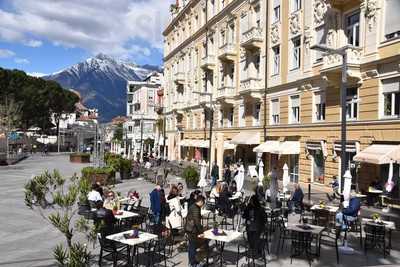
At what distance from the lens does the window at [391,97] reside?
1936 centimetres

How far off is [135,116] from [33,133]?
75.6 feet

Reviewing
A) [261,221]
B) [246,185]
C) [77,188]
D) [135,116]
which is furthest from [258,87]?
[135,116]

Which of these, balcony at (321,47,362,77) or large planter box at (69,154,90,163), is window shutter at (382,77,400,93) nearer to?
balcony at (321,47,362,77)

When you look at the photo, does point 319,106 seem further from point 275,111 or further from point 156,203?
point 156,203

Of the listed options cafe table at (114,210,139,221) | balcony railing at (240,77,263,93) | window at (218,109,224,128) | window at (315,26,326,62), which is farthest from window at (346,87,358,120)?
window at (218,109,224,128)

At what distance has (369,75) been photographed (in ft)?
68.1

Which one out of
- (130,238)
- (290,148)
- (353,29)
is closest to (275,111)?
(290,148)

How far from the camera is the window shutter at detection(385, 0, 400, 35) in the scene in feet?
63.1

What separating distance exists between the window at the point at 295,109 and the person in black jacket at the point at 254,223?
59.3 feet

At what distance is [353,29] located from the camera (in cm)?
2214

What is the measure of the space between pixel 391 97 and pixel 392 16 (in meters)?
3.56

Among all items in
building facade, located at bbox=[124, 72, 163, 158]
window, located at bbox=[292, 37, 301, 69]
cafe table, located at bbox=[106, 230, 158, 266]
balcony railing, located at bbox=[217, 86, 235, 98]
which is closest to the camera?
cafe table, located at bbox=[106, 230, 158, 266]

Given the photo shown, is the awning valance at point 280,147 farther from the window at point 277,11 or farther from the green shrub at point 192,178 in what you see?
the window at point 277,11

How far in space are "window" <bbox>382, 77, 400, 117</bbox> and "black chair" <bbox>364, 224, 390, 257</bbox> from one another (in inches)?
355
